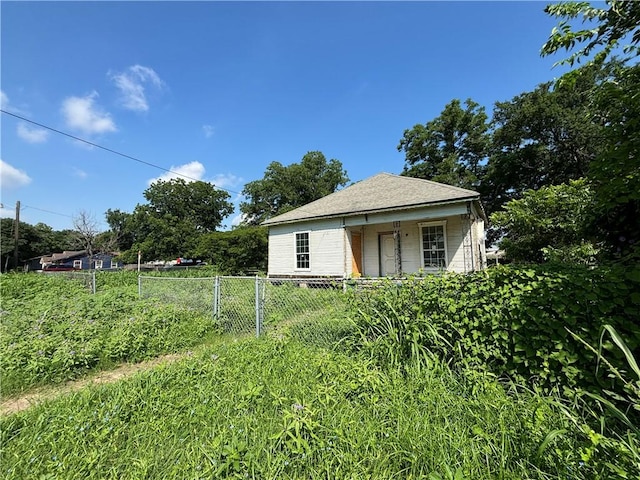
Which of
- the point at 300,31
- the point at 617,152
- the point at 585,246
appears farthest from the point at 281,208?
the point at 617,152

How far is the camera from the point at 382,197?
1241 centimetres

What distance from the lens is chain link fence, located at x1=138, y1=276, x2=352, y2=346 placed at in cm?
409

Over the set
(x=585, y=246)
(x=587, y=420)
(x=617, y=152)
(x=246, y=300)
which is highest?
(x=617, y=152)

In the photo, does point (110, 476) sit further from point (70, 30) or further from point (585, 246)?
point (585, 246)

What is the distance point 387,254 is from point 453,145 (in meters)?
20.7

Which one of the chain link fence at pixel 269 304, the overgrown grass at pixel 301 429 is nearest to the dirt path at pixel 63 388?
the overgrown grass at pixel 301 429

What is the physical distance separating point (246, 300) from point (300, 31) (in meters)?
8.25

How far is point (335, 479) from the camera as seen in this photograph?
5.62ft

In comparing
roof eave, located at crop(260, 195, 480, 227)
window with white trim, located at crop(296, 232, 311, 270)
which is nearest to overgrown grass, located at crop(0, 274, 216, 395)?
roof eave, located at crop(260, 195, 480, 227)

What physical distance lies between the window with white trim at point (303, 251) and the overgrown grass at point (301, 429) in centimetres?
1028

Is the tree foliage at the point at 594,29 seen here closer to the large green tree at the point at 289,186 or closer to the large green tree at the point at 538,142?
the large green tree at the point at 538,142

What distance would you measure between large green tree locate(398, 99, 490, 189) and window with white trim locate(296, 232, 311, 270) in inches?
701

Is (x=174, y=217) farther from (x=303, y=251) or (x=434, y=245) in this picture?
(x=434, y=245)

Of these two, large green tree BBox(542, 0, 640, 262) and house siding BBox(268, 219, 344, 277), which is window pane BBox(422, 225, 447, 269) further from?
large green tree BBox(542, 0, 640, 262)
